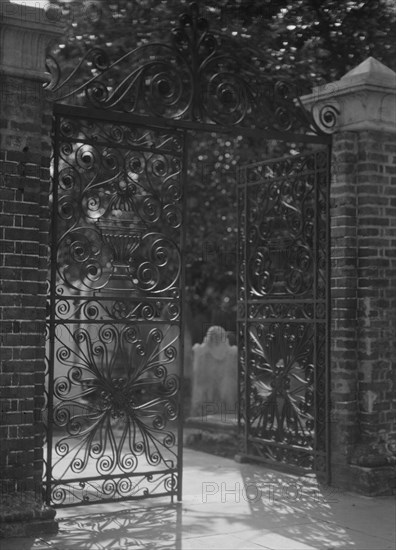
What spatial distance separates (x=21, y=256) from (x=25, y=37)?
152 centimetres

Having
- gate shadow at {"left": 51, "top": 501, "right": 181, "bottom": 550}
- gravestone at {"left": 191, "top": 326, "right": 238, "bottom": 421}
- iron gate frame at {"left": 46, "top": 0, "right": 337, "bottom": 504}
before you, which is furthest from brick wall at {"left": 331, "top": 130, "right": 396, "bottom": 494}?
gravestone at {"left": 191, "top": 326, "right": 238, "bottom": 421}

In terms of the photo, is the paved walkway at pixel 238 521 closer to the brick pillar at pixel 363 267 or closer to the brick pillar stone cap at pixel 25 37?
the brick pillar at pixel 363 267

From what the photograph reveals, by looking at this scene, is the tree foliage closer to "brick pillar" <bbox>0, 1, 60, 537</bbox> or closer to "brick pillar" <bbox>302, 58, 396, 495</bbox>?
"brick pillar" <bbox>302, 58, 396, 495</bbox>

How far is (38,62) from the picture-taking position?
612 cm

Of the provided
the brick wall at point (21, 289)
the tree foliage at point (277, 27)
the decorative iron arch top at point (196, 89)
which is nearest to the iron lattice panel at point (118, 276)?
the decorative iron arch top at point (196, 89)

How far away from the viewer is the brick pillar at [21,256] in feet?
19.5

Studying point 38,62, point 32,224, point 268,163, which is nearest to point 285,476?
point 268,163

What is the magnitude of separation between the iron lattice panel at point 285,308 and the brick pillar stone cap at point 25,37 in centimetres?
298

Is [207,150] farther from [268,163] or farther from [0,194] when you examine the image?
[0,194]

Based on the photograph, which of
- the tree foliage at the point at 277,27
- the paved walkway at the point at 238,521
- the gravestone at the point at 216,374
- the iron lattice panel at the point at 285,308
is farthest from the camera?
the gravestone at the point at 216,374

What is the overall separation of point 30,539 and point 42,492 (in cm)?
56

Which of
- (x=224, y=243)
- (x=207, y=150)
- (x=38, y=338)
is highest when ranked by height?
(x=207, y=150)

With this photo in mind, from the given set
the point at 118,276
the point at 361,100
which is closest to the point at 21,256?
the point at 118,276

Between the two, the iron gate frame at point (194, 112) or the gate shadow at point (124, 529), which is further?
the iron gate frame at point (194, 112)
